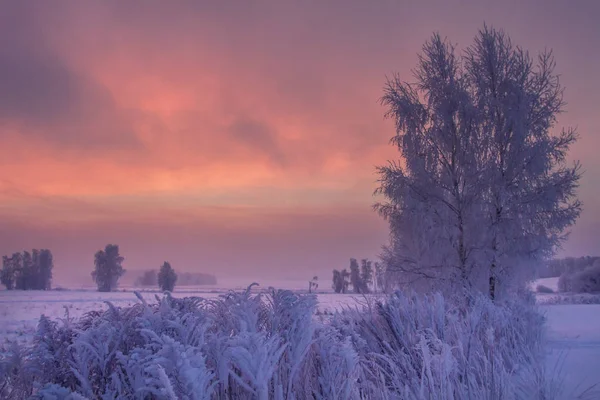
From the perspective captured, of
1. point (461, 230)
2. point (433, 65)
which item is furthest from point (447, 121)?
point (461, 230)

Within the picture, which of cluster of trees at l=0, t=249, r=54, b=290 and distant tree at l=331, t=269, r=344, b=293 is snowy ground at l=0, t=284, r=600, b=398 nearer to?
cluster of trees at l=0, t=249, r=54, b=290

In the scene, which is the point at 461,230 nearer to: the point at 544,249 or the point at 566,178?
the point at 544,249

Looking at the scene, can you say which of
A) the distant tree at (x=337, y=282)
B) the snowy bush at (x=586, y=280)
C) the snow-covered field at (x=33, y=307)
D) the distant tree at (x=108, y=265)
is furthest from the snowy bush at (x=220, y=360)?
the snowy bush at (x=586, y=280)

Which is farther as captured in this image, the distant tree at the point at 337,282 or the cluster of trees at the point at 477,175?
the distant tree at the point at 337,282

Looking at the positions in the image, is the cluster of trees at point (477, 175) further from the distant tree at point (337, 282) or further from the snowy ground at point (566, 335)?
the distant tree at point (337, 282)

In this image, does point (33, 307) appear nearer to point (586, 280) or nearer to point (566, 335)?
point (566, 335)

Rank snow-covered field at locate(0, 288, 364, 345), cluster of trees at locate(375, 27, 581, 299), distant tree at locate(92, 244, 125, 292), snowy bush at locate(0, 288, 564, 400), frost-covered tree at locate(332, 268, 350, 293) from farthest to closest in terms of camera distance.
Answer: frost-covered tree at locate(332, 268, 350, 293) → distant tree at locate(92, 244, 125, 292) → cluster of trees at locate(375, 27, 581, 299) → snow-covered field at locate(0, 288, 364, 345) → snowy bush at locate(0, 288, 564, 400)

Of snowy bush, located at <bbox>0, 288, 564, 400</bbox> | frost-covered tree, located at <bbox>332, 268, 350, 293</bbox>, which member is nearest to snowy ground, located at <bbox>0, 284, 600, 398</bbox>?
snowy bush, located at <bbox>0, 288, 564, 400</bbox>

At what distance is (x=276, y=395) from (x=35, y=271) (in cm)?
1914

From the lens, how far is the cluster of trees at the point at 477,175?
499 inches

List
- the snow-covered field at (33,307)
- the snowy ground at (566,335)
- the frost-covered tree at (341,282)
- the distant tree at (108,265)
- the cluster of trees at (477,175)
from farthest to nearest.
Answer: the frost-covered tree at (341,282) → the distant tree at (108,265) → the cluster of trees at (477,175) → the snowy ground at (566,335) → the snow-covered field at (33,307)

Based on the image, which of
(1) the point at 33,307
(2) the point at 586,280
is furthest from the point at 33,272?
(2) the point at 586,280

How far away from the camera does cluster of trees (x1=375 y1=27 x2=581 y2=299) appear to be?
1268 cm

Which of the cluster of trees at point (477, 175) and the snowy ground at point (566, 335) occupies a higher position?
the cluster of trees at point (477, 175)
